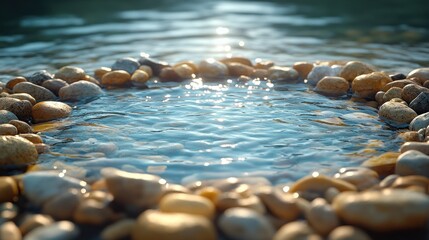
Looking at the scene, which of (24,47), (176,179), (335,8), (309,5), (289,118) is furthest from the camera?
(309,5)

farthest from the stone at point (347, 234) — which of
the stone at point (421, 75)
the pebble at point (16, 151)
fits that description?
the stone at point (421, 75)

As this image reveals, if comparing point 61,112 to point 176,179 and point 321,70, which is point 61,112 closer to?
point 176,179

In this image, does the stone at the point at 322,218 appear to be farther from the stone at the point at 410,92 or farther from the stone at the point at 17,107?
the stone at the point at 17,107

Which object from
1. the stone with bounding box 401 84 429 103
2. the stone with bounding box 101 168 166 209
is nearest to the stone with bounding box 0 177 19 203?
the stone with bounding box 101 168 166 209

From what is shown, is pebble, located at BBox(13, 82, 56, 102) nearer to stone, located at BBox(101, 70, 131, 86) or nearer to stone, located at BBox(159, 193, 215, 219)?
stone, located at BBox(101, 70, 131, 86)

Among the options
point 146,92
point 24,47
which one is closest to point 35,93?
point 146,92

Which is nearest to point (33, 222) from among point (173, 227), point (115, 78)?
point (173, 227)
